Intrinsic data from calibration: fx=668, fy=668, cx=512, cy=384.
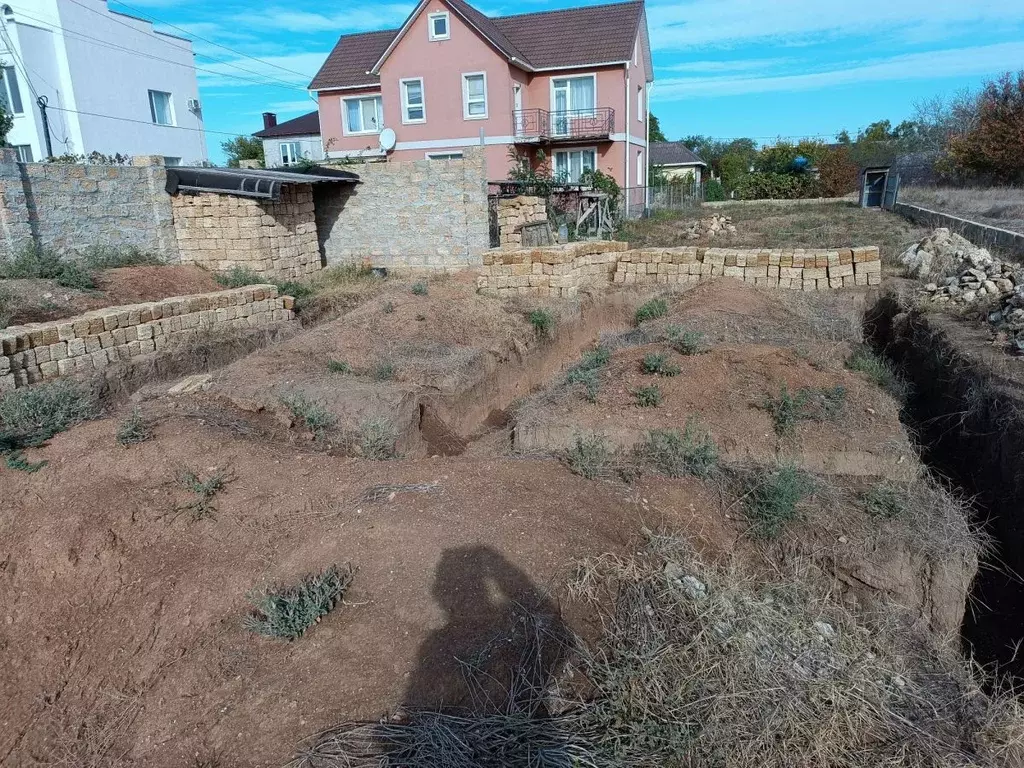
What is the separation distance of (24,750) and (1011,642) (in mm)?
6594

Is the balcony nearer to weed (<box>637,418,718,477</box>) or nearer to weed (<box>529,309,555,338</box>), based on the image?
weed (<box>529,309,555,338</box>)

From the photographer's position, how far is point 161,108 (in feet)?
83.4

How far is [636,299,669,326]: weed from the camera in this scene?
11.0 m

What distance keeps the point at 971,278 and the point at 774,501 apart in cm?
672

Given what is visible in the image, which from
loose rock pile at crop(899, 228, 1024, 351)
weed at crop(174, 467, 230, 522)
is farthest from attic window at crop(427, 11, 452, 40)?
weed at crop(174, 467, 230, 522)

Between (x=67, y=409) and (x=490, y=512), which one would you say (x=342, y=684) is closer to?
(x=490, y=512)

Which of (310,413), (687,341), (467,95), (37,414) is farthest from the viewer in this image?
(467,95)

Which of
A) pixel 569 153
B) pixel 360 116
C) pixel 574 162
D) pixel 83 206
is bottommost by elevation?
pixel 83 206

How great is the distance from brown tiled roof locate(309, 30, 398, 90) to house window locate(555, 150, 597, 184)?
7324 millimetres

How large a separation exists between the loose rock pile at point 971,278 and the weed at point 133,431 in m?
9.04

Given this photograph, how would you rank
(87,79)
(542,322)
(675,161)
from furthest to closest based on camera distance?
(675,161)
(87,79)
(542,322)

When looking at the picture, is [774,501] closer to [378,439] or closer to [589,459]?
[589,459]

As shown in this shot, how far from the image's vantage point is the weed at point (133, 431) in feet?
19.2

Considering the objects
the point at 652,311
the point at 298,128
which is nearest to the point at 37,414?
the point at 652,311
